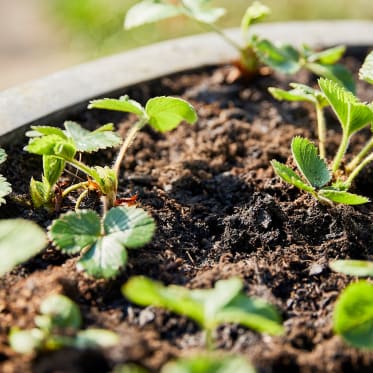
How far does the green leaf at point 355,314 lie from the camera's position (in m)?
0.84

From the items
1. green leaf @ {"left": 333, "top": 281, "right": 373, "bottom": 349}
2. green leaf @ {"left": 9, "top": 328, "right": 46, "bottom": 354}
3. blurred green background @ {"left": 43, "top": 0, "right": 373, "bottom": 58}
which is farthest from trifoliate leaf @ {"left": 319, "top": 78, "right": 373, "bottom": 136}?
blurred green background @ {"left": 43, "top": 0, "right": 373, "bottom": 58}

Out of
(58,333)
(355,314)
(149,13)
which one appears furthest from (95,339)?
(149,13)

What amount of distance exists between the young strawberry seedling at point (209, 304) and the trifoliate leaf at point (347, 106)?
0.46 meters

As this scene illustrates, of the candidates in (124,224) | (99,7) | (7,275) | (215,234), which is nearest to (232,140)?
(215,234)

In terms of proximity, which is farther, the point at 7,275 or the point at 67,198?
the point at 67,198

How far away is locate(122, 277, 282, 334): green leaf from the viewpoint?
757 mm

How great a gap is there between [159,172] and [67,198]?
23 cm

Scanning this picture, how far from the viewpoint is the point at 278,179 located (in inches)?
49.6

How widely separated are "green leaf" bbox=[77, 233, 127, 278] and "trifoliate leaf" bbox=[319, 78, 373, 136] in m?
0.45

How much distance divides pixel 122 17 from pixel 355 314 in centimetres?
224

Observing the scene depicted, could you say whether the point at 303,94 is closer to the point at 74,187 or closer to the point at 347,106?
the point at 347,106

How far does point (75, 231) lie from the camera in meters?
0.96

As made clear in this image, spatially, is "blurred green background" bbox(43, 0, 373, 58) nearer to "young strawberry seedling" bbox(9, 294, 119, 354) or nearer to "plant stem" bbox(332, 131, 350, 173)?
"plant stem" bbox(332, 131, 350, 173)

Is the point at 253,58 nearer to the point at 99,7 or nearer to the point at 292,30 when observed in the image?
the point at 292,30
